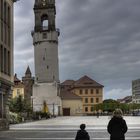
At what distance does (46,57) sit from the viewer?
463 feet

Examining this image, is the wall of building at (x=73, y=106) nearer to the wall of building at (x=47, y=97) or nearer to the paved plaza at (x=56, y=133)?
the wall of building at (x=47, y=97)

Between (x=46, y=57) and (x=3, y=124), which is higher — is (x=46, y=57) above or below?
above

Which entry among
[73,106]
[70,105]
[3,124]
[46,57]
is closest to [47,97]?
[46,57]

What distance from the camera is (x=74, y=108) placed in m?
176

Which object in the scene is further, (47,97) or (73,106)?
(73,106)

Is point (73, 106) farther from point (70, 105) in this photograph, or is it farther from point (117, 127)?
point (117, 127)

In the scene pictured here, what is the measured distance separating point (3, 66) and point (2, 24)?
3.48 metres

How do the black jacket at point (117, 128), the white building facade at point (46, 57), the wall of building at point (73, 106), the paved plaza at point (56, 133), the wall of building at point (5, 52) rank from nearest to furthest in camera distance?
the black jacket at point (117, 128)
the paved plaza at point (56, 133)
the wall of building at point (5, 52)
the white building facade at point (46, 57)
the wall of building at point (73, 106)

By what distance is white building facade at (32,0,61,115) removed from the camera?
141 metres

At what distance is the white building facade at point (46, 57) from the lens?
141m

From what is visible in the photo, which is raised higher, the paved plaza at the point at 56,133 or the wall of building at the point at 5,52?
the wall of building at the point at 5,52

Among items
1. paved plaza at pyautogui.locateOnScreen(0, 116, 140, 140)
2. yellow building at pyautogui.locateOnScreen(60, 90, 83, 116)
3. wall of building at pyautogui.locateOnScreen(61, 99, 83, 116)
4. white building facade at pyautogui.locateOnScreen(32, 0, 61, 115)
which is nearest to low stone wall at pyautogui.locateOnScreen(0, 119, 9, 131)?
paved plaza at pyautogui.locateOnScreen(0, 116, 140, 140)

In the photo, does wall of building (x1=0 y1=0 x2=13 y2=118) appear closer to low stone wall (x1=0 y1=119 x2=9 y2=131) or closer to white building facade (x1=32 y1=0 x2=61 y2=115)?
low stone wall (x1=0 y1=119 x2=9 y2=131)

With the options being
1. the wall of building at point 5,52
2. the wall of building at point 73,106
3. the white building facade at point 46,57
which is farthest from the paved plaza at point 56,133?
the wall of building at point 73,106
